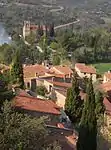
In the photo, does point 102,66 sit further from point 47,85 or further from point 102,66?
point 47,85

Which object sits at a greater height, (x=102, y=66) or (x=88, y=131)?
(x=88, y=131)

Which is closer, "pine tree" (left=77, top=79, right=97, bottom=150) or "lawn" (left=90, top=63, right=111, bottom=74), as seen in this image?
"pine tree" (left=77, top=79, right=97, bottom=150)

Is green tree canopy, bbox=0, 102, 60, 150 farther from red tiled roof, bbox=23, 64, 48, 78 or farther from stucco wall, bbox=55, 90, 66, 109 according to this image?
red tiled roof, bbox=23, 64, 48, 78

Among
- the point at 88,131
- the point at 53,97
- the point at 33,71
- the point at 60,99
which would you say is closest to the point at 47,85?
the point at 53,97

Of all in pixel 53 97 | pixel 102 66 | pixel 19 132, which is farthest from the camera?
pixel 102 66

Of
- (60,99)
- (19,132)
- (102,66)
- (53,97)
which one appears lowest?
(102,66)

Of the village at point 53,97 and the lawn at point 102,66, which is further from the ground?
the village at point 53,97

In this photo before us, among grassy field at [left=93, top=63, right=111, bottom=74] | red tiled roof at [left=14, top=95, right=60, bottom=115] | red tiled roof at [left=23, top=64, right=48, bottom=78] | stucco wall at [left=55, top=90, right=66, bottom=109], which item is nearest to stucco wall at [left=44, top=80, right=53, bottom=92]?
stucco wall at [left=55, top=90, right=66, bottom=109]

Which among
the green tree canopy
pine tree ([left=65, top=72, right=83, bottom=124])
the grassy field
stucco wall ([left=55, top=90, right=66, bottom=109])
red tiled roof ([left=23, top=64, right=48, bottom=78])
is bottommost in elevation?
the grassy field

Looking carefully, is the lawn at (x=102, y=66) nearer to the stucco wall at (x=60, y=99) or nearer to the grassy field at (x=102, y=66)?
the grassy field at (x=102, y=66)

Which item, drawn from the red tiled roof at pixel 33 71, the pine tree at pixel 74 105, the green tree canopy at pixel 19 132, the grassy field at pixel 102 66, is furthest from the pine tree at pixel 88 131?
the grassy field at pixel 102 66

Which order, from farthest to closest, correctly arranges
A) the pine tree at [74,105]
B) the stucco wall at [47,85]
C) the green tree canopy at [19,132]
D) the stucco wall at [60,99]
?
the stucco wall at [47,85] → the stucco wall at [60,99] → the pine tree at [74,105] → the green tree canopy at [19,132]

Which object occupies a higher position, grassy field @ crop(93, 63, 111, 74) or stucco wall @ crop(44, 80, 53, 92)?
stucco wall @ crop(44, 80, 53, 92)
